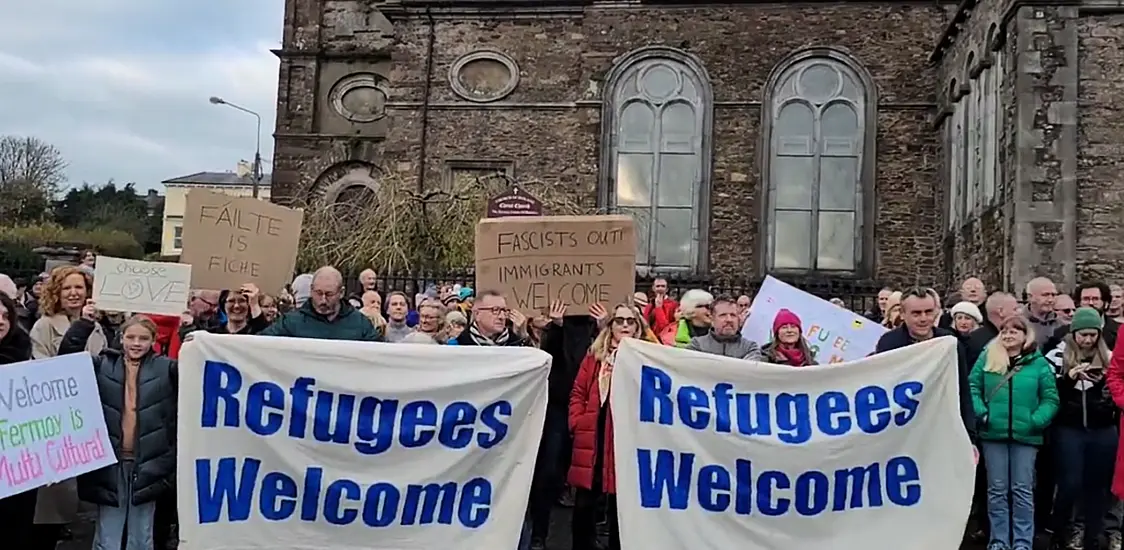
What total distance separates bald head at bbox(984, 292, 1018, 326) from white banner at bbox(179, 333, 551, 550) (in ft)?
11.8

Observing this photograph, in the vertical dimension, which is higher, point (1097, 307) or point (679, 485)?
point (1097, 307)

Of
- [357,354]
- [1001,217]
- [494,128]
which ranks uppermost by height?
[494,128]

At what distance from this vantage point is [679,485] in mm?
6348

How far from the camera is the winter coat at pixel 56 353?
6.60 m

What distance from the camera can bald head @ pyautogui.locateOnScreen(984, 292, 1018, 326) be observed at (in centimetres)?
773

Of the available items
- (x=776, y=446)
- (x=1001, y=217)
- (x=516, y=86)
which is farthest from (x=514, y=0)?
(x=776, y=446)

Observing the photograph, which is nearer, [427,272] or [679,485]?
[679,485]

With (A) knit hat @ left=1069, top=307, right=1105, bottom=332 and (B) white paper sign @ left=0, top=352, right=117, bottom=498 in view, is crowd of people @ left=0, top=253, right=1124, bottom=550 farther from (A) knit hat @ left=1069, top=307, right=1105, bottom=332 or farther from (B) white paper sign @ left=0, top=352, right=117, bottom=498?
(B) white paper sign @ left=0, top=352, right=117, bottom=498

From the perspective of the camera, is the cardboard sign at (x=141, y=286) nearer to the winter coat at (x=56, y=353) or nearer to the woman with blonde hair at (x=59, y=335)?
the woman with blonde hair at (x=59, y=335)

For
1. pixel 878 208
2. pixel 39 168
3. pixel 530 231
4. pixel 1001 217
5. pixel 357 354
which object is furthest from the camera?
pixel 39 168

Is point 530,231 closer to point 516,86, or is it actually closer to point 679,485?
point 679,485

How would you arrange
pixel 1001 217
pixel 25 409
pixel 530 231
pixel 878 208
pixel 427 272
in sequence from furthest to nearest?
pixel 878 208
pixel 427 272
pixel 1001 217
pixel 530 231
pixel 25 409

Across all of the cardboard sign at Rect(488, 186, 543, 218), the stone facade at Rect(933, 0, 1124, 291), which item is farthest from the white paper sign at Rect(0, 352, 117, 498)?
the stone facade at Rect(933, 0, 1124, 291)

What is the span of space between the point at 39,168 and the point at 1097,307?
208ft
